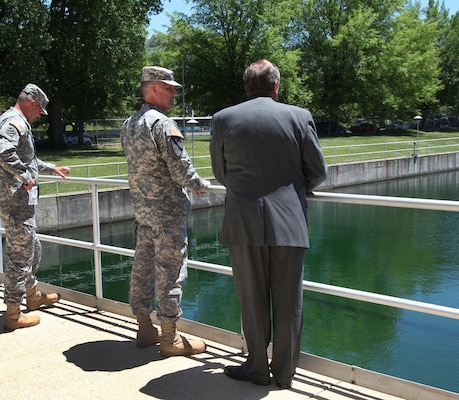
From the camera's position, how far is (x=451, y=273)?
45.3ft

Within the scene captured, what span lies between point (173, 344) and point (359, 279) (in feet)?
34.9

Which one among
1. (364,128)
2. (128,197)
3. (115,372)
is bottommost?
(128,197)

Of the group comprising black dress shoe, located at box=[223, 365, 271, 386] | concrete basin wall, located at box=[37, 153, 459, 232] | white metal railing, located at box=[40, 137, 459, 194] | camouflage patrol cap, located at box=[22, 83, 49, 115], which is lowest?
concrete basin wall, located at box=[37, 153, 459, 232]

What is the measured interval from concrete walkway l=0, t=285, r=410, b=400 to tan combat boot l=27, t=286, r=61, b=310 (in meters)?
0.40

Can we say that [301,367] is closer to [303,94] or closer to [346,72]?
[303,94]

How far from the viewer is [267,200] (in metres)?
2.74

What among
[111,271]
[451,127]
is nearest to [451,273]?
[111,271]

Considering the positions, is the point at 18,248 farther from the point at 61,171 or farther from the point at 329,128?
the point at 329,128

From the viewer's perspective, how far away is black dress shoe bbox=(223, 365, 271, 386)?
302 centimetres

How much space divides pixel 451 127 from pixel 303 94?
21107 millimetres

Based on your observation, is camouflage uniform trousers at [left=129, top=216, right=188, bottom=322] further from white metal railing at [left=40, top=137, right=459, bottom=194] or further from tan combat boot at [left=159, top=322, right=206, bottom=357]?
white metal railing at [left=40, top=137, right=459, bottom=194]

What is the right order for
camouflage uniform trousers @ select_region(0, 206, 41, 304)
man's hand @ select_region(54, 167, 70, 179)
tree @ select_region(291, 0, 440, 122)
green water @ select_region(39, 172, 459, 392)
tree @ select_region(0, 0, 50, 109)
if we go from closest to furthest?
camouflage uniform trousers @ select_region(0, 206, 41, 304) < man's hand @ select_region(54, 167, 70, 179) < green water @ select_region(39, 172, 459, 392) < tree @ select_region(0, 0, 50, 109) < tree @ select_region(291, 0, 440, 122)

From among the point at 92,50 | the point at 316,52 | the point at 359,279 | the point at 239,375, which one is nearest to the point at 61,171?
the point at 239,375

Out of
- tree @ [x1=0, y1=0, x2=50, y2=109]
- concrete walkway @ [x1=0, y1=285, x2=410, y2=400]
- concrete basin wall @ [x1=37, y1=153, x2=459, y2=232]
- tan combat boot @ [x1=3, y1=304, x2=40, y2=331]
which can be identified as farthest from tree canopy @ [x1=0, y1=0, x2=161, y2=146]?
concrete walkway @ [x1=0, y1=285, x2=410, y2=400]
